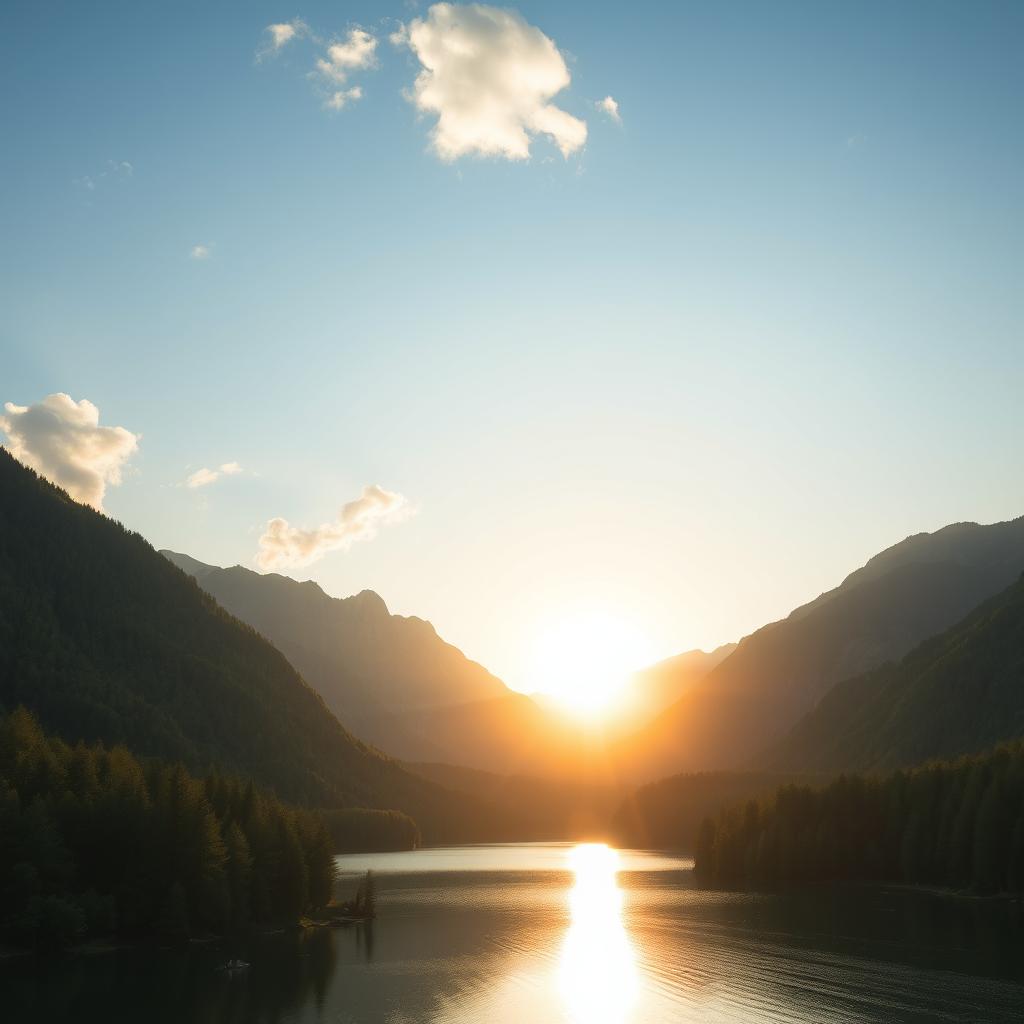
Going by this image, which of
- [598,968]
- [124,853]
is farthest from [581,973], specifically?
[124,853]

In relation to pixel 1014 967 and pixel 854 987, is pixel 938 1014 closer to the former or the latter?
pixel 854 987

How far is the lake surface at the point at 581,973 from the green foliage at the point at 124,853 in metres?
5.32

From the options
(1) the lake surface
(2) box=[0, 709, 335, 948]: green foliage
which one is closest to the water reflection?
(1) the lake surface

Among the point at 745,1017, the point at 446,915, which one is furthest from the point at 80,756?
the point at 745,1017

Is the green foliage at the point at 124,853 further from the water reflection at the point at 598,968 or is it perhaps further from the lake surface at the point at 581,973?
the water reflection at the point at 598,968

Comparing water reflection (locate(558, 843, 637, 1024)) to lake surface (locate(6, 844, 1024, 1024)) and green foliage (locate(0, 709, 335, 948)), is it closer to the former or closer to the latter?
lake surface (locate(6, 844, 1024, 1024))

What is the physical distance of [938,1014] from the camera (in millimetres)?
81875

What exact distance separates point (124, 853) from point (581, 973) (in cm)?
4991

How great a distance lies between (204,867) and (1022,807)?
118864mm

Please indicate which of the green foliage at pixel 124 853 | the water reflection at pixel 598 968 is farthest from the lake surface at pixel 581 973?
the green foliage at pixel 124 853

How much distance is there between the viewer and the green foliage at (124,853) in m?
106

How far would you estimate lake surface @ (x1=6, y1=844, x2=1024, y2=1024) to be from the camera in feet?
278

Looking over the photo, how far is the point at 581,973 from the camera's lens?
10600 cm

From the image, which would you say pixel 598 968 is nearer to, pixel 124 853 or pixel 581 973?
pixel 581 973
